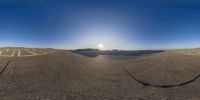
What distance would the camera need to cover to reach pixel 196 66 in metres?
40.3

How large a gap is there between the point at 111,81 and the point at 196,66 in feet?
72.4

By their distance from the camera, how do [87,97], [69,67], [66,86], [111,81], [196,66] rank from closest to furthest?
[87,97] < [66,86] < [111,81] < [69,67] < [196,66]

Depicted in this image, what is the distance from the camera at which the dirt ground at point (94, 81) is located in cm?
2375

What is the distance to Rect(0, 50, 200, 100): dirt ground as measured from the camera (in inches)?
935

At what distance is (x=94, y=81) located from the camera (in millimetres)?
31078

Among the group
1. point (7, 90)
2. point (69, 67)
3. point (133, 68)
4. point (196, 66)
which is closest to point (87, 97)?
point (7, 90)

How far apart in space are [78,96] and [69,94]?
1.44 meters

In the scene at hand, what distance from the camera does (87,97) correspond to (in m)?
23.0

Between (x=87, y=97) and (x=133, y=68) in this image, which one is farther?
(x=133, y=68)

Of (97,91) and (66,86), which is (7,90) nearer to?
(66,86)

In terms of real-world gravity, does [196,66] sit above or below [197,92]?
above

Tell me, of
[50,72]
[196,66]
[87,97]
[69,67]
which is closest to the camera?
[87,97]

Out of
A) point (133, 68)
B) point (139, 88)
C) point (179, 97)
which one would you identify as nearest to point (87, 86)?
point (139, 88)

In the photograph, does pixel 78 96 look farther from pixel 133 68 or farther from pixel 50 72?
pixel 133 68
